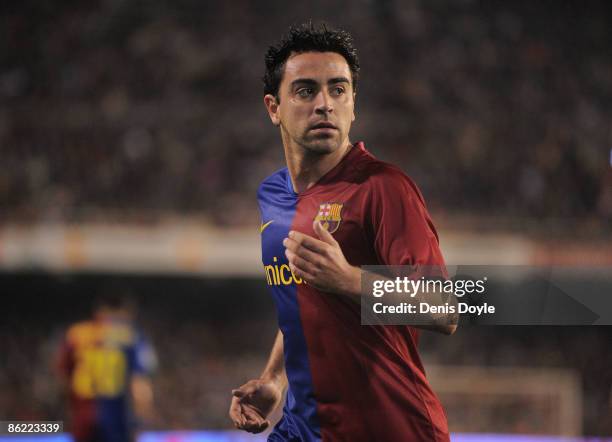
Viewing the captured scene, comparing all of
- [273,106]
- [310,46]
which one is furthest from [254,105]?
[310,46]

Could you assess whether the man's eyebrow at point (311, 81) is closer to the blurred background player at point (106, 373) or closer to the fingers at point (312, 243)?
the fingers at point (312, 243)

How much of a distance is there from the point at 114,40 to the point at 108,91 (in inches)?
63.2

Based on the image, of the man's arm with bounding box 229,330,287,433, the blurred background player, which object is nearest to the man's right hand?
the man's arm with bounding box 229,330,287,433

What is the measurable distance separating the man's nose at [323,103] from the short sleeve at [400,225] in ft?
1.20

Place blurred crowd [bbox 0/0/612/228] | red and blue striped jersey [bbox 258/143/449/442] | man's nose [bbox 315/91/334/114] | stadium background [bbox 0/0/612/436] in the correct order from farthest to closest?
blurred crowd [bbox 0/0/612/228] → stadium background [bbox 0/0/612/436] → man's nose [bbox 315/91/334/114] → red and blue striped jersey [bbox 258/143/449/442]

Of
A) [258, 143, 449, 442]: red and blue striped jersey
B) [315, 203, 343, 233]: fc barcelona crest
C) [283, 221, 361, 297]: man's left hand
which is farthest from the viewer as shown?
[315, 203, 343, 233]: fc barcelona crest

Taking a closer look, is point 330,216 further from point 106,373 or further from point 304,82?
point 106,373

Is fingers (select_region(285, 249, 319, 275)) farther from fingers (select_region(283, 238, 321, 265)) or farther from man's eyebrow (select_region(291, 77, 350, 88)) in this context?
man's eyebrow (select_region(291, 77, 350, 88))

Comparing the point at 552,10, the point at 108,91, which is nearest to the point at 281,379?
the point at 108,91

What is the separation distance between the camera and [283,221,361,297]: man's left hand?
9.09 ft

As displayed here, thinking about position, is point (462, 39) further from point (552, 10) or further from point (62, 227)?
point (62, 227)

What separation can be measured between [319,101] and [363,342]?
2.93 ft

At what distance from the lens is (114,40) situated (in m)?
18.1

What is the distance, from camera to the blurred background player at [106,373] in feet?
24.5
